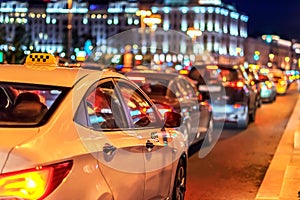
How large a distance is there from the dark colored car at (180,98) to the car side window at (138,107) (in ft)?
16.7

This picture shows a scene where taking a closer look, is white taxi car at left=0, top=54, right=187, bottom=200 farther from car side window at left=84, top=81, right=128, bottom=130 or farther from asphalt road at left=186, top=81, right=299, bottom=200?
asphalt road at left=186, top=81, right=299, bottom=200

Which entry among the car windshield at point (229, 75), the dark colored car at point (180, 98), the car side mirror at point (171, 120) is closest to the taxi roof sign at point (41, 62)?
the car side mirror at point (171, 120)

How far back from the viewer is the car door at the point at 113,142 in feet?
15.0

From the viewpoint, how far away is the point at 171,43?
116m

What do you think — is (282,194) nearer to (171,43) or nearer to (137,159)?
(137,159)

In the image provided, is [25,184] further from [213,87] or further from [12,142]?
[213,87]

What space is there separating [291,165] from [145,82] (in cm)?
362

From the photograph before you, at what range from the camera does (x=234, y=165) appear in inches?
439

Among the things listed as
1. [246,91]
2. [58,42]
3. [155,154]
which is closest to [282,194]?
[155,154]

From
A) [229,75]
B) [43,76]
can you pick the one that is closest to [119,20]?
[229,75]

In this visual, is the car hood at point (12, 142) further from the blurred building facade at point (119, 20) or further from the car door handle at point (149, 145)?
the blurred building facade at point (119, 20)

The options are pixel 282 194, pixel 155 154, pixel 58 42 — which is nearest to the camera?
pixel 155 154

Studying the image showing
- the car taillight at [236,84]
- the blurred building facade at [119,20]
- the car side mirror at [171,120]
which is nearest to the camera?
the car side mirror at [171,120]

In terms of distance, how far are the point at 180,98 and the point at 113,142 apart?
7.79 m
